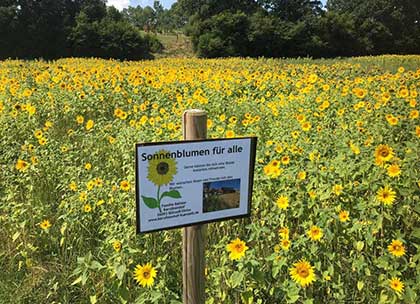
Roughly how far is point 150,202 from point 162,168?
14 centimetres

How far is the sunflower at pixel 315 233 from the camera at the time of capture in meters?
1.93

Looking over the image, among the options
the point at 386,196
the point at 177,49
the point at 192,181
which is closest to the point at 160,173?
the point at 192,181

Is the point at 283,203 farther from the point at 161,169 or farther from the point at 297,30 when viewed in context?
the point at 297,30

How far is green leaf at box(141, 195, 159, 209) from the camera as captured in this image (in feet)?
5.16

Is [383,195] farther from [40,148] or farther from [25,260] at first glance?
[40,148]

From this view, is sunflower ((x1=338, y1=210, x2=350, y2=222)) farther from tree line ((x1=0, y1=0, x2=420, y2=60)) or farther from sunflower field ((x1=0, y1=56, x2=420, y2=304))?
tree line ((x1=0, y1=0, x2=420, y2=60))

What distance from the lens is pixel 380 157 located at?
2.20m

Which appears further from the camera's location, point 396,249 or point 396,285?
point 396,249

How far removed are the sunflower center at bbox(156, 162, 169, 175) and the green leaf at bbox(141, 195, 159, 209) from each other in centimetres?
10

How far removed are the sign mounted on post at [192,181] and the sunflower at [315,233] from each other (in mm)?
373

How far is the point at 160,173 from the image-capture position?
1.57 m

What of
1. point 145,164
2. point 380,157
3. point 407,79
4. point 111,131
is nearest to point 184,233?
point 145,164

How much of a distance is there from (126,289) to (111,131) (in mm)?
2110

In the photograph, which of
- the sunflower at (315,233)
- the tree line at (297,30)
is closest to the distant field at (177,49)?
the tree line at (297,30)
